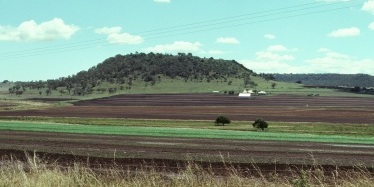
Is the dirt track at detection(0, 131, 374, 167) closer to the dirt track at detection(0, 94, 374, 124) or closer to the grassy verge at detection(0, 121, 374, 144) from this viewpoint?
the grassy verge at detection(0, 121, 374, 144)

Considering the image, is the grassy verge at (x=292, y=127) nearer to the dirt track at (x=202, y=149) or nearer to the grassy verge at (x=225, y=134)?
the grassy verge at (x=225, y=134)

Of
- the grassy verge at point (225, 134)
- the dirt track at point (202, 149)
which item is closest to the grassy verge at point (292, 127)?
the grassy verge at point (225, 134)

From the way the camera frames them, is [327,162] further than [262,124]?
No

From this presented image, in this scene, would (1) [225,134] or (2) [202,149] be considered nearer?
(2) [202,149]

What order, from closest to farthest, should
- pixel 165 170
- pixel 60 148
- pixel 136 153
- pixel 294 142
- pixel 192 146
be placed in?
pixel 165 170
pixel 136 153
pixel 60 148
pixel 192 146
pixel 294 142

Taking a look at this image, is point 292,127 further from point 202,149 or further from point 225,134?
point 202,149

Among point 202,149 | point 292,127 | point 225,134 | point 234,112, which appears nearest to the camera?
point 202,149

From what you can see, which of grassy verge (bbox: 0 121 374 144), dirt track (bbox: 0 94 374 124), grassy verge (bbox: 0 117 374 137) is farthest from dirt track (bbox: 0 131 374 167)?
dirt track (bbox: 0 94 374 124)

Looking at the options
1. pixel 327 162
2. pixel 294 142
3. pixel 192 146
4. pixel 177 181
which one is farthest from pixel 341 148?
pixel 177 181

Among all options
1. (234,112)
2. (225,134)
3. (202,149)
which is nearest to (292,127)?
(225,134)

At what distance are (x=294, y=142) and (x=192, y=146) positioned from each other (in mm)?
11419

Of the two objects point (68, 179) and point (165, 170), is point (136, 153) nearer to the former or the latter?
point (165, 170)

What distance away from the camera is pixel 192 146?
38.1 m

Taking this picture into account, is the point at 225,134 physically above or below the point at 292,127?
above
